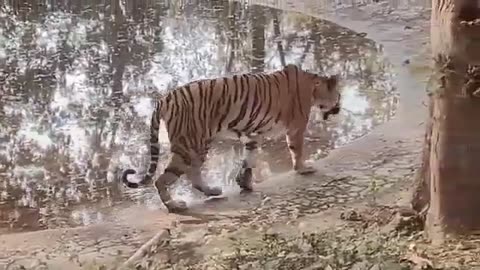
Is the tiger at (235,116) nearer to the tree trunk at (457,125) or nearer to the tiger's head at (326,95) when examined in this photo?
the tiger's head at (326,95)

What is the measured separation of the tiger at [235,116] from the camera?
3.15m

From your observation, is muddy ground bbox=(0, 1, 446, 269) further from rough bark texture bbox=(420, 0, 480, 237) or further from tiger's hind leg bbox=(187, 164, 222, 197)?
rough bark texture bbox=(420, 0, 480, 237)

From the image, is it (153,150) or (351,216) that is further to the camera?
(153,150)

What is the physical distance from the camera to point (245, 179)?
3.25 metres

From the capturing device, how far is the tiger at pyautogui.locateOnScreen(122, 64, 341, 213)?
10.3 feet

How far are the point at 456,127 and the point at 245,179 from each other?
3.53 ft

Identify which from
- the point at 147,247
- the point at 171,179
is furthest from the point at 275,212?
the point at 147,247

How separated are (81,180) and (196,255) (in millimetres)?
1041

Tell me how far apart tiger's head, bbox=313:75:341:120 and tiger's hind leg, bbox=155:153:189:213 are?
718 mm

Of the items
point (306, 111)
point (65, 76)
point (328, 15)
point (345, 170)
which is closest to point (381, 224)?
point (345, 170)

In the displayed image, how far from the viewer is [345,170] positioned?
3330 millimetres

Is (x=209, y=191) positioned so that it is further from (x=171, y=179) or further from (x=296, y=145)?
(x=296, y=145)

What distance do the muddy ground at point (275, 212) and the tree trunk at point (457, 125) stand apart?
321mm

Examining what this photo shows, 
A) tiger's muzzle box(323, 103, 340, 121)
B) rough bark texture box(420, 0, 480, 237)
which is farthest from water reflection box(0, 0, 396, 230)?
rough bark texture box(420, 0, 480, 237)
